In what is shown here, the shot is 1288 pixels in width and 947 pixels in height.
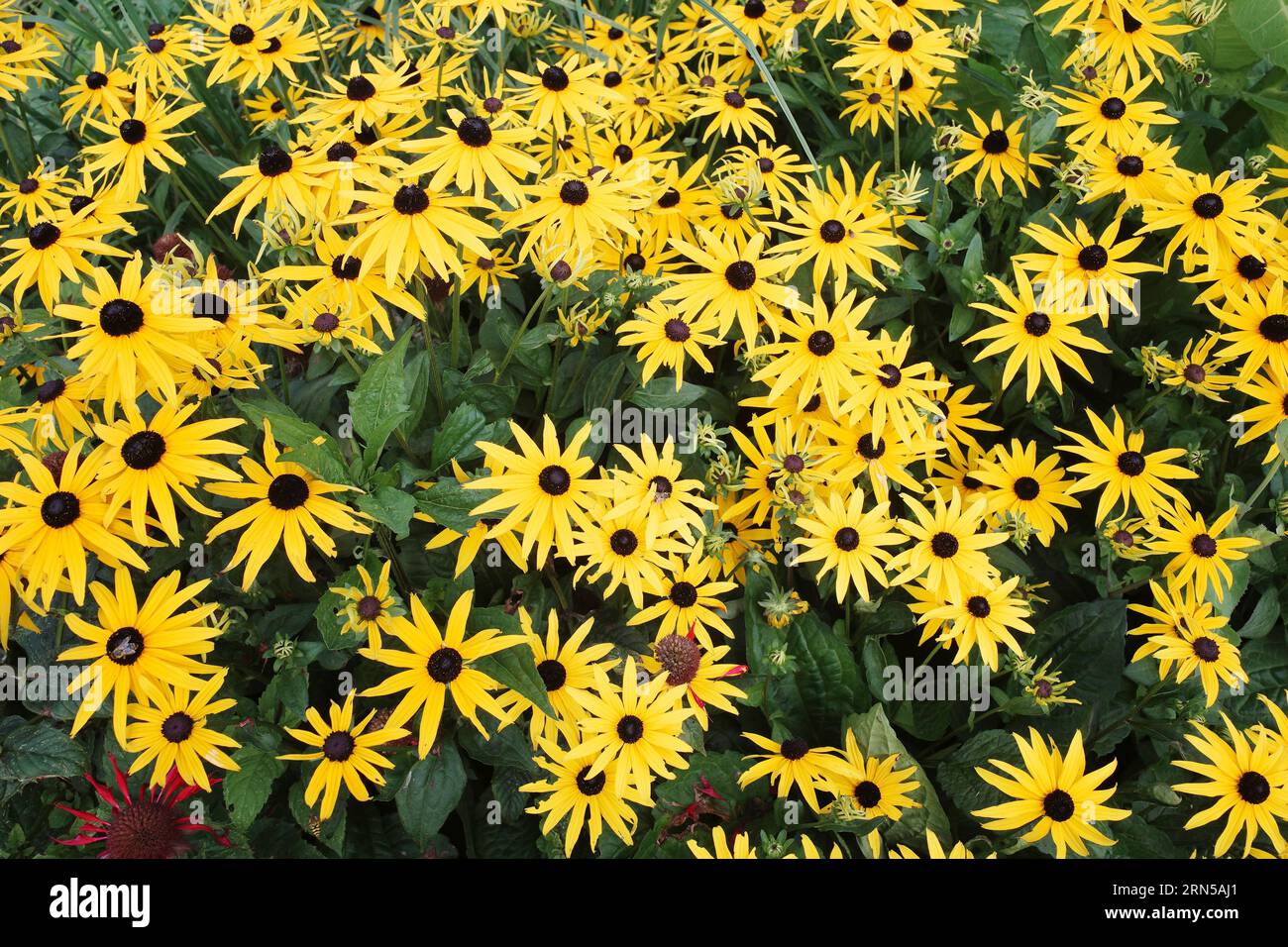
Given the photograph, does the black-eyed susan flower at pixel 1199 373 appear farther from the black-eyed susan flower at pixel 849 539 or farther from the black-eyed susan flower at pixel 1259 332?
the black-eyed susan flower at pixel 849 539

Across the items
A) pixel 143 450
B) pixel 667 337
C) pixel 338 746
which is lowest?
pixel 338 746

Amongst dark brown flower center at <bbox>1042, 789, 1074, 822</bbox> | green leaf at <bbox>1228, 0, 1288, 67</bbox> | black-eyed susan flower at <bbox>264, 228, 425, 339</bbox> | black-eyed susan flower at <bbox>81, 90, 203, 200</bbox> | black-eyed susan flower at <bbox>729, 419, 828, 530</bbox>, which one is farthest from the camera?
green leaf at <bbox>1228, 0, 1288, 67</bbox>

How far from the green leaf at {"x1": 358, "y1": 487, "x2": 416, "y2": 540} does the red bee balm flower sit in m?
0.59

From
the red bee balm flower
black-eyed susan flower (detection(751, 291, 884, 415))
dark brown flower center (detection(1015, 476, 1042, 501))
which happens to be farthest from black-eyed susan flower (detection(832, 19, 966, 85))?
the red bee balm flower

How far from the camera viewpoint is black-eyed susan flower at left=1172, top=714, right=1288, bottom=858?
67.2 inches

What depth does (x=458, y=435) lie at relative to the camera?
178 cm

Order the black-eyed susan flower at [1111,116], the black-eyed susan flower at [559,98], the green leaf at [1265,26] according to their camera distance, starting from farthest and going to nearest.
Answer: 1. the green leaf at [1265,26]
2. the black-eyed susan flower at [1111,116]
3. the black-eyed susan flower at [559,98]

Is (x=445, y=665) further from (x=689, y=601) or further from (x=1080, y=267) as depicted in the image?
(x=1080, y=267)

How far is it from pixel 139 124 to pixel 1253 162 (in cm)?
267

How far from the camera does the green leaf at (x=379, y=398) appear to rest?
1.63 metres

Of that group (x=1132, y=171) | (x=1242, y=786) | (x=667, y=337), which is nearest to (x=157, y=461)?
(x=667, y=337)

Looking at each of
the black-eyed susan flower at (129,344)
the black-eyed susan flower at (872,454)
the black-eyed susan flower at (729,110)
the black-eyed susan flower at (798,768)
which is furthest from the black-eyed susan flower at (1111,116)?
the black-eyed susan flower at (129,344)

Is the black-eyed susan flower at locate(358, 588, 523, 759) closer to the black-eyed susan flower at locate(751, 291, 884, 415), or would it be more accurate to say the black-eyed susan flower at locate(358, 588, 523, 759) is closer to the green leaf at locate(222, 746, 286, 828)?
the green leaf at locate(222, 746, 286, 828)

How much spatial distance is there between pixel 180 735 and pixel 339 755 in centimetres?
26
